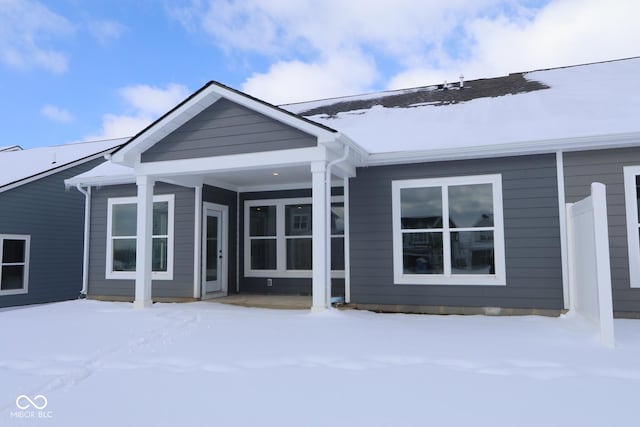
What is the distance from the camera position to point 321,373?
12.9 feet

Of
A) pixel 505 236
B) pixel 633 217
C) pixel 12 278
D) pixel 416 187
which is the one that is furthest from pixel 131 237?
pixel 633 217

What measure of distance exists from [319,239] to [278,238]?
10.7 feet

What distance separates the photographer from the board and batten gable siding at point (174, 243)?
350 inches

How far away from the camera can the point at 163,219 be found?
9164 mm

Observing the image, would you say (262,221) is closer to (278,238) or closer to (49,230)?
(278,238)

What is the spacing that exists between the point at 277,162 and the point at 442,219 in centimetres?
280

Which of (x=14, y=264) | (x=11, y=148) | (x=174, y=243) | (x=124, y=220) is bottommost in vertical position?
(x=14, y=264)

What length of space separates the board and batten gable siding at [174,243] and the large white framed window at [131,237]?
11cm

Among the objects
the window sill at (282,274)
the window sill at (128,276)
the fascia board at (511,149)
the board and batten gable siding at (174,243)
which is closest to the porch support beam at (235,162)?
the fascia board at (511,149)

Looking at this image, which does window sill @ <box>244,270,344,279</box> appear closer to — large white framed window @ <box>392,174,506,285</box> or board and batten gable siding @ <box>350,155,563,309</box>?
board and batten gable siding @ <box>350,155,563,309</box>

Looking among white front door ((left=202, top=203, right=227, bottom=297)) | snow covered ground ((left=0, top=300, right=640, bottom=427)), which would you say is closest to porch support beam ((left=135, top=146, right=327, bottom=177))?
white front door ((left=202, top=203, right=227, bottom=297))

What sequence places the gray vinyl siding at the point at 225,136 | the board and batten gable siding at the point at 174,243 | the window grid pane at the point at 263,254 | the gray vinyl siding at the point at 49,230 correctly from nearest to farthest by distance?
the gray vinyl siding at the point at 225,136 → the board and batten gable siding at the point at 174,243 → the window grid pane at the point at 263,254 → the gray vinyl siding at the point at 49,230

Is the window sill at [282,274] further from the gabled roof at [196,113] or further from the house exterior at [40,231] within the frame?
the house exterior at [40,231]

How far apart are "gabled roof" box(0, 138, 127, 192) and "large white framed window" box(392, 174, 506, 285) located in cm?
827
